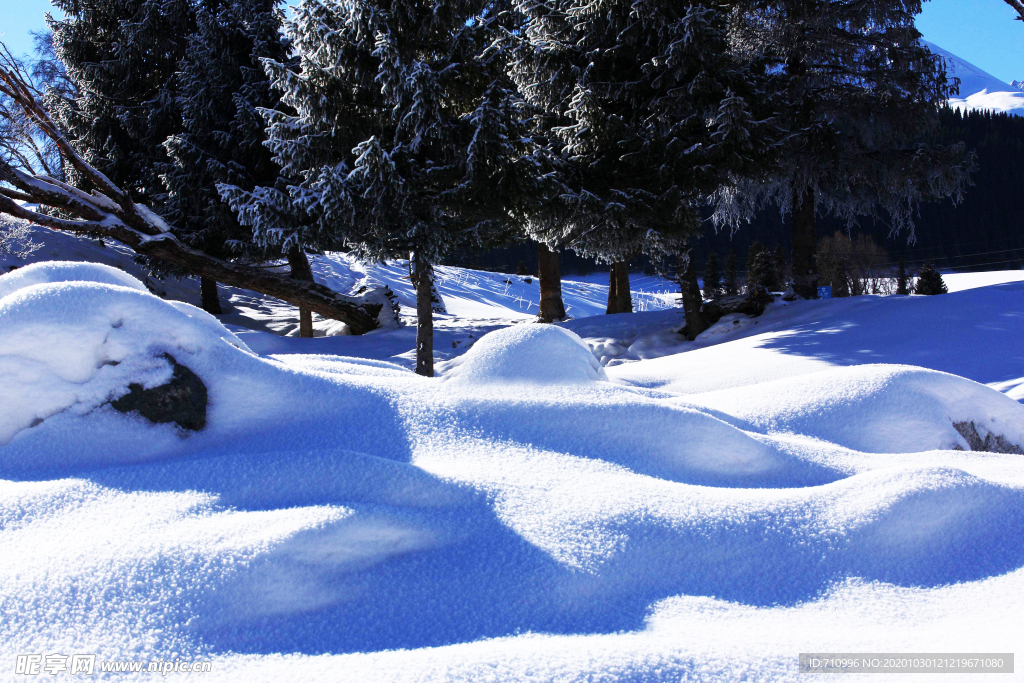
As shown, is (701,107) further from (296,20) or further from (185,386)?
(185,386)

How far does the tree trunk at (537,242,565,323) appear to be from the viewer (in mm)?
14680

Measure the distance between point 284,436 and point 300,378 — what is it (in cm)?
38

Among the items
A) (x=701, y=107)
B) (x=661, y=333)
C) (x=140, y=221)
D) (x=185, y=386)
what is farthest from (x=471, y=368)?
(x=140, y=221)

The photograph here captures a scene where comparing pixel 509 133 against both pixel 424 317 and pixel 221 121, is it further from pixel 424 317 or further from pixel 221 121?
pixel 221 121

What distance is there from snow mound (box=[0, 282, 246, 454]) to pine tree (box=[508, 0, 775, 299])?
7.57 m

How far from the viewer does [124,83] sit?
15.3m

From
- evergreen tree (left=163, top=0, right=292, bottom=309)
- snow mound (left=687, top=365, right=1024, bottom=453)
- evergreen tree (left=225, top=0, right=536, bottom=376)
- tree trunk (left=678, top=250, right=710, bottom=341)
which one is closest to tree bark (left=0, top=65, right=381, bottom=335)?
evergreen tree (left=163, top=0, right=292, bottom=309)

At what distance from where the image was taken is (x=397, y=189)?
898cm

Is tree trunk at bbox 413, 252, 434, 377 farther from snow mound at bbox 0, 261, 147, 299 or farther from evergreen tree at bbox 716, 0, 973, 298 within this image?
evergreen tree at bbox 716, 0, 973, 298

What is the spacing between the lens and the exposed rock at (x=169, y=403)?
2758mm

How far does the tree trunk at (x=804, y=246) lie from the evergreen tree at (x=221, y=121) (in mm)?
11278

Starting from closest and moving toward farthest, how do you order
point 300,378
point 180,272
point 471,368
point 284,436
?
point 284,436 < point 300,378 < point 471,368 < point 180,272

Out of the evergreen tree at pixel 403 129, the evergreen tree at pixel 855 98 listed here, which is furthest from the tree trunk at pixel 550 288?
the evergreen tree at pixel 855 98

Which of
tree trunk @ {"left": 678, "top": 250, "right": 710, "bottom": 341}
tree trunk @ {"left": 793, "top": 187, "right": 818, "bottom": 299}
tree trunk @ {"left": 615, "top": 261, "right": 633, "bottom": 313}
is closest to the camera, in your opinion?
tree trunk @ {"left": 678, "top": 250, "right": 710, "bottom": 341}
